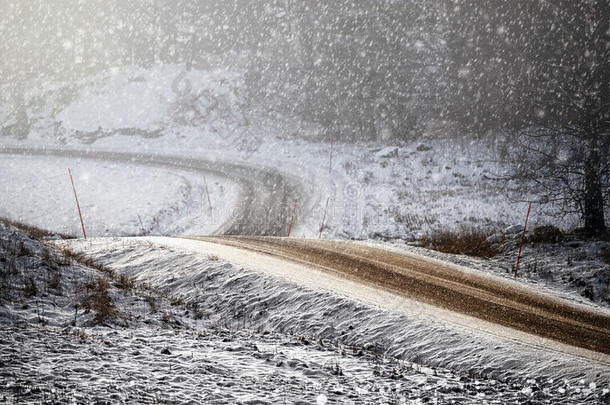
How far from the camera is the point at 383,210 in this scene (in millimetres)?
19734

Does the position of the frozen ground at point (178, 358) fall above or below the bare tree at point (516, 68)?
below

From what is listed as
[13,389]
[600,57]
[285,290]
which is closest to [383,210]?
[600,57]

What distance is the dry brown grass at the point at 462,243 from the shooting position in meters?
13.9

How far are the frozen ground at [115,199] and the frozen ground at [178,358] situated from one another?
404 inches

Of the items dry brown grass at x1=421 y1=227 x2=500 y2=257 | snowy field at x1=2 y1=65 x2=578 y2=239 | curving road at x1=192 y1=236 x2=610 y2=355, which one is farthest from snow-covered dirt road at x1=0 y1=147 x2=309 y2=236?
dry brown grass at x1=421 y1=227 x2=500 y2=257

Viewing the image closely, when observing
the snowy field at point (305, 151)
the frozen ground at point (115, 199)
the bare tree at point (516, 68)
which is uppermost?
the bare tree at point (516, 68)

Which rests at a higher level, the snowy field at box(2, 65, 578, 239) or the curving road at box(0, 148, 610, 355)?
the snowy field at box(2, 65, 578, 239)

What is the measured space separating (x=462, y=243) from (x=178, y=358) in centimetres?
1163

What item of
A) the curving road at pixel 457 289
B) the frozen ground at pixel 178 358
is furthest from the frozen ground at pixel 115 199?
the frozen ground at pixel 178 358

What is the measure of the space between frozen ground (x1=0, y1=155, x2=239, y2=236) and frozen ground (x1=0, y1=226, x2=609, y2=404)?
33.7ft

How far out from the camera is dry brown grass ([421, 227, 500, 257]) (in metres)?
13.9

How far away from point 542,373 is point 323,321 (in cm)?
373

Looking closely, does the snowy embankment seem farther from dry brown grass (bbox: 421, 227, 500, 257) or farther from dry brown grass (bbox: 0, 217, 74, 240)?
dry brown grass (bbox: 421, 227, 500, 257)

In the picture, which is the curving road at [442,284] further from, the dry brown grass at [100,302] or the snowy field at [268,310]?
the dry brown grass at [100,302]
